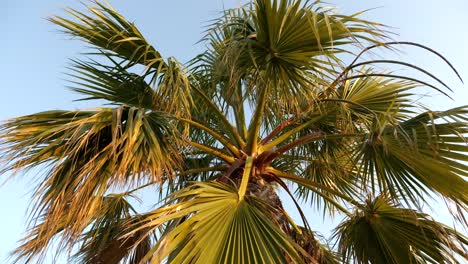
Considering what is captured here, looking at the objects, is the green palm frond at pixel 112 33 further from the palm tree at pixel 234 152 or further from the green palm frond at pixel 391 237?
the green palm frond at pixel 391 237

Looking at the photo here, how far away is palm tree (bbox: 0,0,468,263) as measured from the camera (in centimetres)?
344

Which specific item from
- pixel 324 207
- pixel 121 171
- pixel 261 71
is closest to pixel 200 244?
pixel 121 171

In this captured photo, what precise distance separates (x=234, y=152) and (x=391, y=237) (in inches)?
66.7

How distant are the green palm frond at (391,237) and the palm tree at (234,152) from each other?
0.01m

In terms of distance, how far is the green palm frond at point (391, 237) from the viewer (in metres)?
4.34

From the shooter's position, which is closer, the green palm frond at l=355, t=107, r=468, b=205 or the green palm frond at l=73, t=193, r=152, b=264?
the green palm frond at l=355, t=107, r=468, b=205

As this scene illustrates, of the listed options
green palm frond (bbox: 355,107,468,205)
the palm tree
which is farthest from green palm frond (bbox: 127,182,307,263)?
green palm frond (bbox: 355,107,468,205)

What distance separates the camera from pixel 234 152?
4.80 meters

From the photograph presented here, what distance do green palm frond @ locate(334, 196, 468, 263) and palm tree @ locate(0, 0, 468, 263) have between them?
13 millimetres

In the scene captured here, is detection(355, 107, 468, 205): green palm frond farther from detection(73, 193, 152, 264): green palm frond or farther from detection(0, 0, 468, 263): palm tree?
detection(73, 193, 152, 264): green palm frond

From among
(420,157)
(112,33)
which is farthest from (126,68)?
(420,157)

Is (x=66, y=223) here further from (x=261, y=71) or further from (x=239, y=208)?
(x=261, y=71)

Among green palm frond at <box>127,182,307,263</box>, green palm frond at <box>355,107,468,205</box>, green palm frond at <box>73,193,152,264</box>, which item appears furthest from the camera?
green palm frond at <box>73,193,152,264</box>

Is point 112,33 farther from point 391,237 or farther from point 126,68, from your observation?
point 391,237
